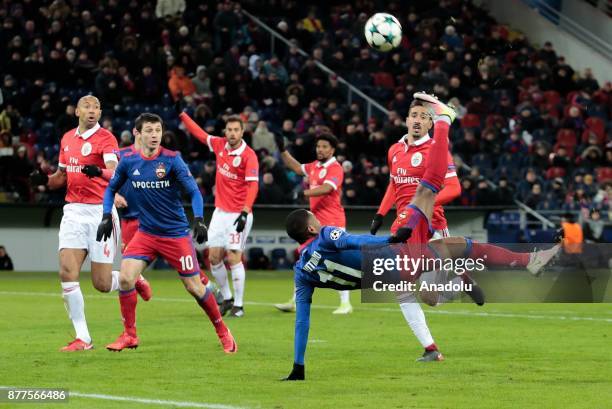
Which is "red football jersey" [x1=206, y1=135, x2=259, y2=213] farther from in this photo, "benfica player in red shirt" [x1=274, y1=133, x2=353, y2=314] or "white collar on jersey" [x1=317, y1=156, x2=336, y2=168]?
"white collar on jersey" [x1=317, y1=156, x2=336, y2=168]

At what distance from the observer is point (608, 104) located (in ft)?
111

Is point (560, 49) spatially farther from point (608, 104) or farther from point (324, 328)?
point (324, 328)

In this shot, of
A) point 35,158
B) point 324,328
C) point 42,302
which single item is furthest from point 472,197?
point 324,328

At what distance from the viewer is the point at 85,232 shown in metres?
12.9

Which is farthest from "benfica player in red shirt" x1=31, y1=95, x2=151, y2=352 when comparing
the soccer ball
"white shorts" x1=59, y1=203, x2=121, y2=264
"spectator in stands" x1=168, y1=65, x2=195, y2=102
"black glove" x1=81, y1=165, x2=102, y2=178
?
"spectator in stands" x1=168, y1=65, x2=195, y2=102

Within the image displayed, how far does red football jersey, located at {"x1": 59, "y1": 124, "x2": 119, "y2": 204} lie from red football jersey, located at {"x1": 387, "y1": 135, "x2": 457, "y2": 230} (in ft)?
9.46

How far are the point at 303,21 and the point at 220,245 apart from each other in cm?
1848

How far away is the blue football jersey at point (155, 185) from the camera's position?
12.1 meters

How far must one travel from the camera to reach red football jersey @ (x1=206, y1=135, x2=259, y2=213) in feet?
56.4

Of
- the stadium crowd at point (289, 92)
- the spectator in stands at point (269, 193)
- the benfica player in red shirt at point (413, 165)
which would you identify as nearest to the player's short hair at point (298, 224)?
the benfica player in red shirt at point (413, 165)

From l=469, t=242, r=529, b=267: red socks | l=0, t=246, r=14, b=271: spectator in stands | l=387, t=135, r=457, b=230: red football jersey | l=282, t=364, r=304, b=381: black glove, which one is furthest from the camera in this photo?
l=0, t=246, r=14, b=271: spectator in stands

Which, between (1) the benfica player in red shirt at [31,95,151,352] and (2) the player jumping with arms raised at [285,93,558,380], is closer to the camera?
(2) the player jumping with arms raised at [285,93,558,380]

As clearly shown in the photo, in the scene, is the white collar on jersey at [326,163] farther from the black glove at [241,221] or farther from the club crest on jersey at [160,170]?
the club crest on jersey at [160,170]

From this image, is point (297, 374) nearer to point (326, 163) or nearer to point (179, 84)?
point (326, 163)
